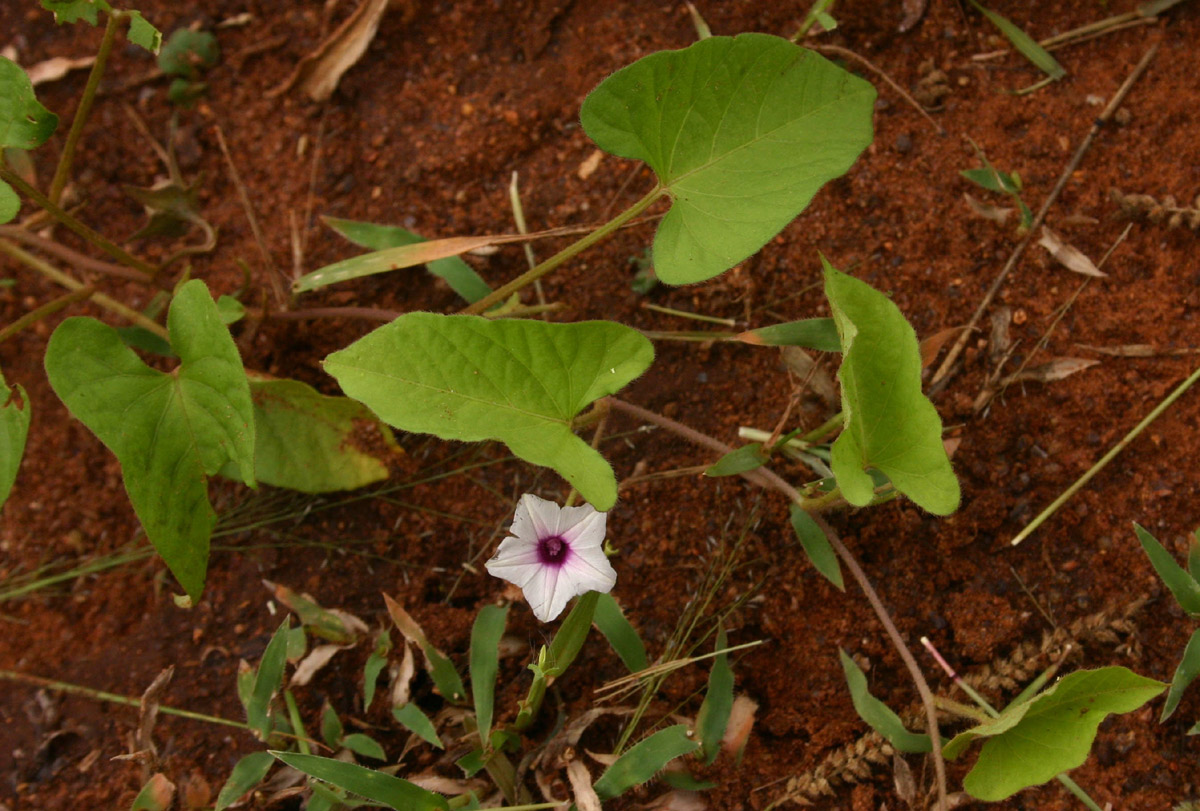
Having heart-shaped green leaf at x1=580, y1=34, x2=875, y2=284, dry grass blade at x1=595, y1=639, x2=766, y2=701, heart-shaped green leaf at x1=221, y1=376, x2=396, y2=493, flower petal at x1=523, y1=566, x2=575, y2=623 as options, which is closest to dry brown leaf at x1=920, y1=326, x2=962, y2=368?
heart-shaped green leaf at x1=580, y1=34, x2=875, y2=284

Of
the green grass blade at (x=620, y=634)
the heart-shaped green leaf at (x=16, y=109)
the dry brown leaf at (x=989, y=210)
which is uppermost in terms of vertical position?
the heart-shaped green leaf at (x=16, y=109)

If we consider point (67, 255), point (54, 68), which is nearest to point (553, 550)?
point (67, 255)

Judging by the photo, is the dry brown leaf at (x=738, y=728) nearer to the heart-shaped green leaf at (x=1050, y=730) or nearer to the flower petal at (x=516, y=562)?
the heart-shaped green leaf at (x=1050, y=730)

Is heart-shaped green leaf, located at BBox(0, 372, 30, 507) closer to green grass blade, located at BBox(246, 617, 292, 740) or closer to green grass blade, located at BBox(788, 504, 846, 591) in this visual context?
green grass blade, located at BBox(246, 617, 292, 740)

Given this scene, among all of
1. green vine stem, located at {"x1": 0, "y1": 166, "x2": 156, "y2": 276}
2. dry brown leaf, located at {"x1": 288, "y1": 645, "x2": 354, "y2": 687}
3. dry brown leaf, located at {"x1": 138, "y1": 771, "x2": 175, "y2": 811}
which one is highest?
green vine stem, located at {"x1": 0, "y1": 166, "x2": 156, "y2": 276}

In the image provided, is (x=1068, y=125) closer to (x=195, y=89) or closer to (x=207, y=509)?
(x=207, y=509)

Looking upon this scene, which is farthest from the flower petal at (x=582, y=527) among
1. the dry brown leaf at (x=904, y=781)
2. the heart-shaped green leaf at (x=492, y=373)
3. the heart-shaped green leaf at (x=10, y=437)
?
the heart-shaped green leaf at (x=10, y=437)

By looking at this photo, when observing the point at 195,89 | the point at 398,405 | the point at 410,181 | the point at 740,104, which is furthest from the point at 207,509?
the point at 195,89
